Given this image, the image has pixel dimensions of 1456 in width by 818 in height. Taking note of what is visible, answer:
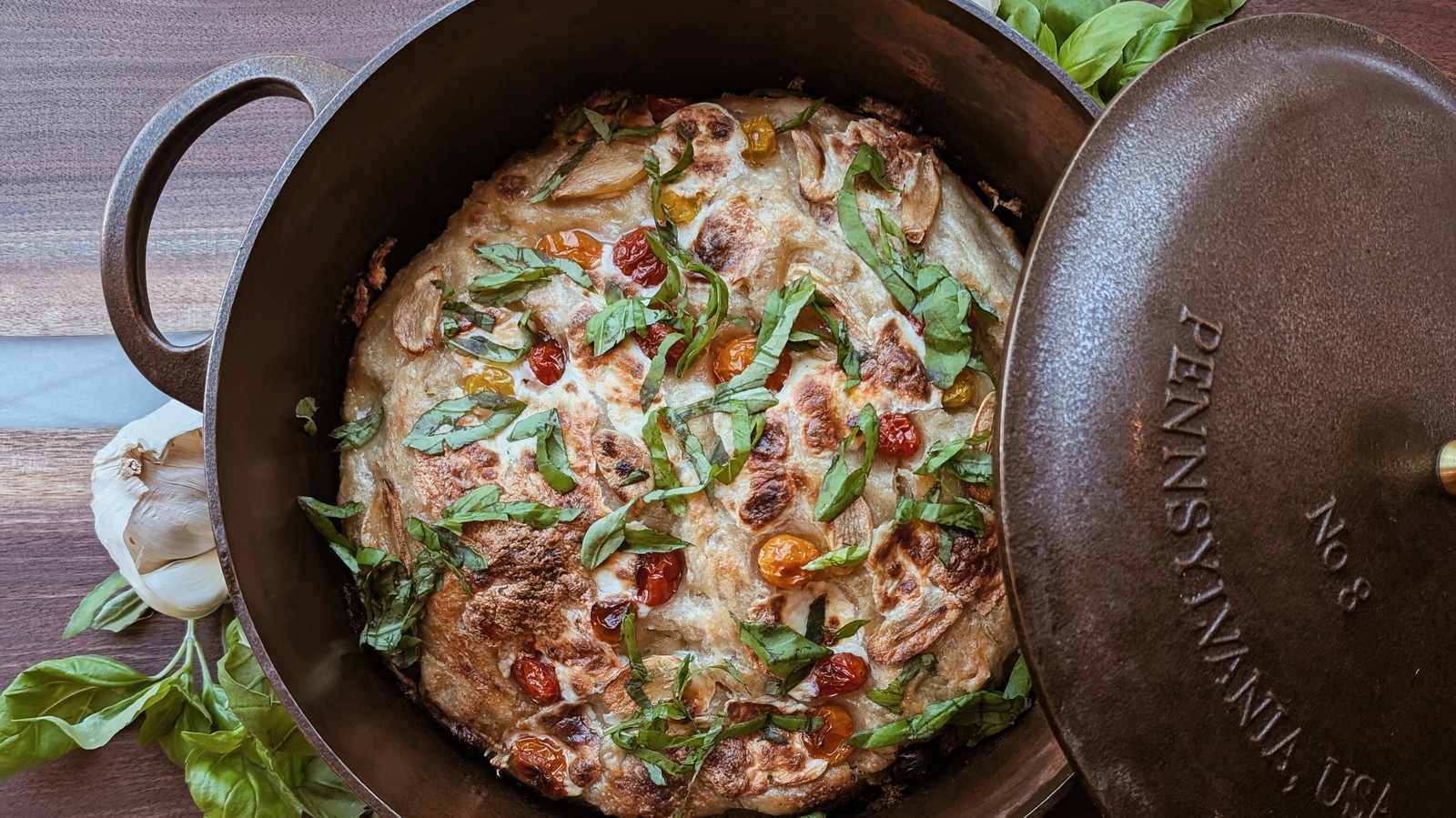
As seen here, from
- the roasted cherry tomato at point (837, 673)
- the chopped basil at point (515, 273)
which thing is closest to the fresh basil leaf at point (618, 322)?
the chopped basil at point (515, 273)

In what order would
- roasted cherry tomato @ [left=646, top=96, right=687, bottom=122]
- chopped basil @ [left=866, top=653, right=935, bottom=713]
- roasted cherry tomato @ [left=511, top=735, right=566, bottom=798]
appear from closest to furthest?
1. chopped basil @ [left=866, top=653, right=935, bottom=713]
2. roasted cherry tomato @ [left=511, top=735, right=566, bottom=798]
3. roasted cherry tomato @ [left=646, top=96, right=687, bottom=122]

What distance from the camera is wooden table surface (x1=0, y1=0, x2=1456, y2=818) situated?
2.62 meters

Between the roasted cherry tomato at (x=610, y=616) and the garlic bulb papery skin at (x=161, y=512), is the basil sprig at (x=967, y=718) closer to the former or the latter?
the roasted cherry tomato at (x=610, y=616)

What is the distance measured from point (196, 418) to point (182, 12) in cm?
113

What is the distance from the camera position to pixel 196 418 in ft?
8.40

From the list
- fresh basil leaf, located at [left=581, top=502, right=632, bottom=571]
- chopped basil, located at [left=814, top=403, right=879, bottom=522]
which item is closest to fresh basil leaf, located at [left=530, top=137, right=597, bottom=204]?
fresh basil leaf, located at [left=581, top=502, right=632, bottom=571]

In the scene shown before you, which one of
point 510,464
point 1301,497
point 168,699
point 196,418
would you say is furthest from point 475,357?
point 1301,497

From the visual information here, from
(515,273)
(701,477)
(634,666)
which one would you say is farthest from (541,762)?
(515,273)

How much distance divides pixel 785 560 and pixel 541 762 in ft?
2.41

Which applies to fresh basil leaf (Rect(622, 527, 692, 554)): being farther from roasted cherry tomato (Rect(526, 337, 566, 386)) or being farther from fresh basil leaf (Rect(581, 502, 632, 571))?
roasted cherry tomato (Rect(526, 337, 566, 386))

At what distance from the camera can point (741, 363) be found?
83.4 inches

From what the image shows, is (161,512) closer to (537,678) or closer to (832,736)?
(537,678)

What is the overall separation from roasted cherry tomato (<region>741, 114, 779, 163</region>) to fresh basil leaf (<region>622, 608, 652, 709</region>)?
1048 millimetres

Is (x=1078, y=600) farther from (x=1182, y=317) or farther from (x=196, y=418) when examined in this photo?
(x=196, y=418)
